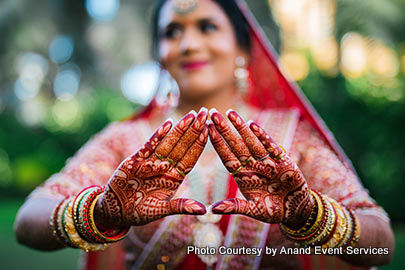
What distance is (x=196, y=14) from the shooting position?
1.20 metres

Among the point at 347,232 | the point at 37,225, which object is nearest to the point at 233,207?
the point at 347,232

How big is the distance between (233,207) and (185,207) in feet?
0.34

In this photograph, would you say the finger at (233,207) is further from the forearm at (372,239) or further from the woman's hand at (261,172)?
the forearm at (372,239)

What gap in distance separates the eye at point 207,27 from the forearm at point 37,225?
0.72 m

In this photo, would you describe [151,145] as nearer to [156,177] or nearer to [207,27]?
[156,177]

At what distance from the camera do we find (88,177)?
113 centimetres

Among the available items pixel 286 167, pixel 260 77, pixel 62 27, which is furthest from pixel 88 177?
pixel 62 27

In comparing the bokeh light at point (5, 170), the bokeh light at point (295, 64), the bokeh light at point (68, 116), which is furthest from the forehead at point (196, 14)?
the bokeh light at point (5, 170)

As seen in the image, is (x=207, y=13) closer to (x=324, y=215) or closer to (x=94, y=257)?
(x=324, y=215)

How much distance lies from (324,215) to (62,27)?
9.26 meters

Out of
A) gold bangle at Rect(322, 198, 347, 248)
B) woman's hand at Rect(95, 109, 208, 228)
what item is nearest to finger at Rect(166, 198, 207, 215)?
woman's hand at Rect(95, 109, 208, 228)

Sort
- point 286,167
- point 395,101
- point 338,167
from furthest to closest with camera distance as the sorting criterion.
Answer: point 395,101
point 338,167
point 286,167

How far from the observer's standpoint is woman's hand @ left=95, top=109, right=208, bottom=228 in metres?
0.78

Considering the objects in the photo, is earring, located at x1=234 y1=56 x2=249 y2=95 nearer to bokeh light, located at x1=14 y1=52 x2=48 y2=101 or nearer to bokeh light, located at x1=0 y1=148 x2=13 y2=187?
bokeh light, located at x1=0 y1=148 x2=13 y2=187
